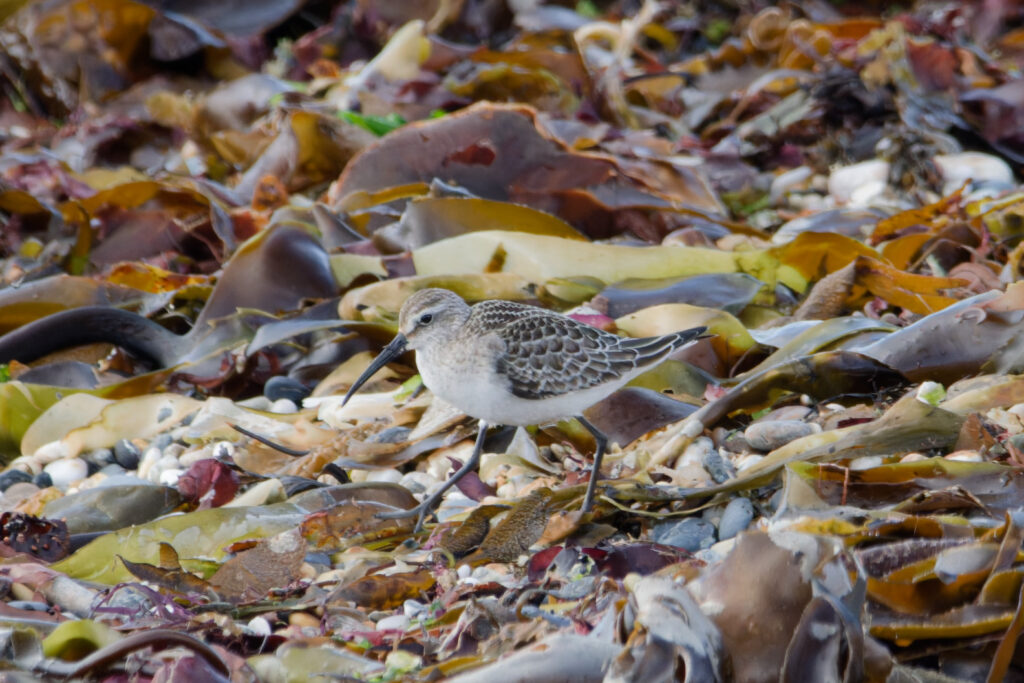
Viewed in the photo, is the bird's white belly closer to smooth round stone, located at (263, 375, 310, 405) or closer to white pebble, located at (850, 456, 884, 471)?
white pebble, located at (850, 456, 884, 471)

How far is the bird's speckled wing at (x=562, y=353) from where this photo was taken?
2.70 meters

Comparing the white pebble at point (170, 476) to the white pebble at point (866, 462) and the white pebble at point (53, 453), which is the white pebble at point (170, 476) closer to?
the white pebble at point (53, 453)

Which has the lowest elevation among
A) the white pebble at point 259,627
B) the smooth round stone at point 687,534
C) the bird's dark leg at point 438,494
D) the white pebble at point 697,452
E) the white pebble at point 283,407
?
the white pebble at point 283,407

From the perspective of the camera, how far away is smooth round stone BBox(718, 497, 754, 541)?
7.50 ft

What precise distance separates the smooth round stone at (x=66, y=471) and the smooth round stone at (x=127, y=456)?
88mm

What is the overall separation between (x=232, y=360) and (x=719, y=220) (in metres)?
1.91

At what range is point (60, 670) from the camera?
1.94 meters

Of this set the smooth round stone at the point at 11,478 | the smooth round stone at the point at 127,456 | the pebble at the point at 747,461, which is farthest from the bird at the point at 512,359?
the smooth round stone at the point at 11,478

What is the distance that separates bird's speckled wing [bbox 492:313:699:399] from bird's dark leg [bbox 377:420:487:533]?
0.57ft

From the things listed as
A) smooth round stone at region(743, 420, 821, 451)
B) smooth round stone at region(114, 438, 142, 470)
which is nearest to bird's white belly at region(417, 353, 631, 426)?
smooth round stone at region(743, 420, 821, 451)

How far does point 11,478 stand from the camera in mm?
3115

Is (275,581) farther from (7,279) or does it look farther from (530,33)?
(530,33)

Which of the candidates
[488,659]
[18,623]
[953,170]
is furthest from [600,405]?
[953,170]

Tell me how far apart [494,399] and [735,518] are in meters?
0.66
